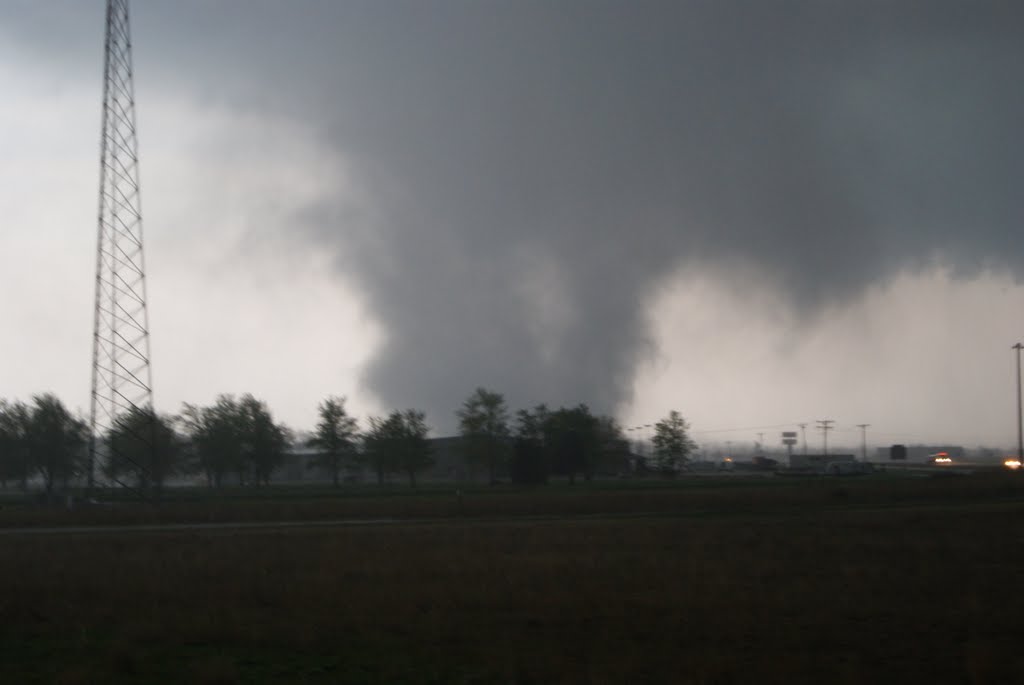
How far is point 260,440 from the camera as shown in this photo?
112188 millimetres

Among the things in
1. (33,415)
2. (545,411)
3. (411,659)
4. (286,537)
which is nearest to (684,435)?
(545,411)

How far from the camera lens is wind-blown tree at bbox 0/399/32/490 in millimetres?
97625

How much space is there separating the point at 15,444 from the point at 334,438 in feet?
116

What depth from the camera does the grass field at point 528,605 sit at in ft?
49.9

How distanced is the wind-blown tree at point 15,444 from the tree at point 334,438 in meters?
32.6

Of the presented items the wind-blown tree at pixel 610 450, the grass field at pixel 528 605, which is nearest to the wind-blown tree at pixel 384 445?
the wind-blown tree at pixel 610 450

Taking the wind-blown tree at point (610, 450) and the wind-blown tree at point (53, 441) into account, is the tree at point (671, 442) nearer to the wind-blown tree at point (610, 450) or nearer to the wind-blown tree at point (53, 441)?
the wind-blown tree at point (610, 450)

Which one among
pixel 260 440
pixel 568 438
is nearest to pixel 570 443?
pixel 568 438

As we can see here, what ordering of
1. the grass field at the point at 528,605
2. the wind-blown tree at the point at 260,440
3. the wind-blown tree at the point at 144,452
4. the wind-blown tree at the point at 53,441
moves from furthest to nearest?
the wind-blown tree at the point at 260,440, the wind-blown tree at the point at 53,441, the wind-blown tree at the point at 144,452, the grass field at the point at 528,605

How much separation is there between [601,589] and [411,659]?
26.1 feet

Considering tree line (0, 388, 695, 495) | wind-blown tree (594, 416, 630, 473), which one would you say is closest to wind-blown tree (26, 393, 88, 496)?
tree line (0, 388, 695, 495)

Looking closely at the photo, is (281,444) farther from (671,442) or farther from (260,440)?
(671,442)

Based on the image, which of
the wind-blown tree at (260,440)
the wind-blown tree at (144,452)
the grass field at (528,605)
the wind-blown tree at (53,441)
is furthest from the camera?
the wind-blown tree at (260,440)

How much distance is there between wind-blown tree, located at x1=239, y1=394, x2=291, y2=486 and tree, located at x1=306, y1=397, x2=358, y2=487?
16.9 ft
